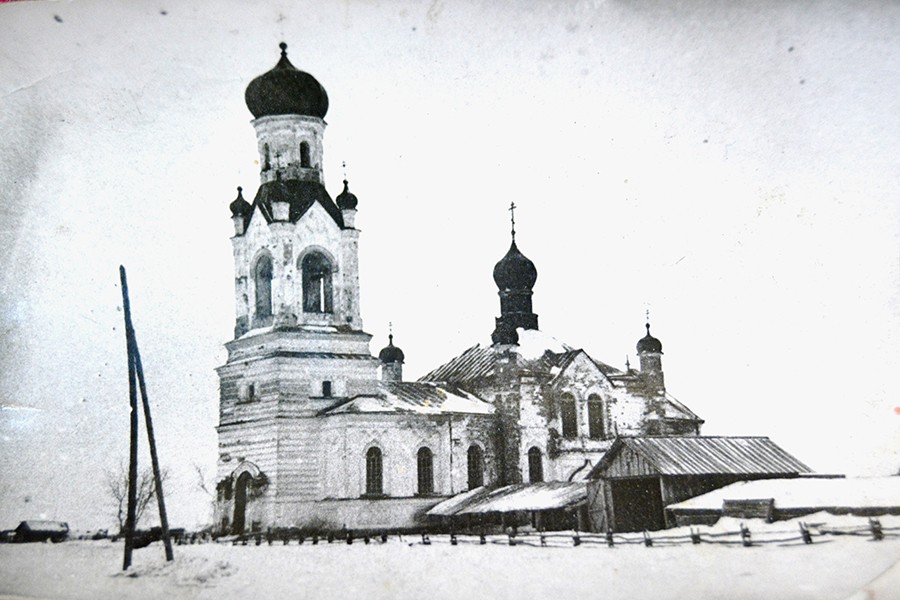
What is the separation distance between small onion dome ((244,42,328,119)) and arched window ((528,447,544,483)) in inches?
92.1

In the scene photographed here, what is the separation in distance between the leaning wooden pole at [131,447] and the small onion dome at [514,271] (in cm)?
193

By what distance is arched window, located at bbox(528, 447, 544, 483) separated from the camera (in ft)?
22.8

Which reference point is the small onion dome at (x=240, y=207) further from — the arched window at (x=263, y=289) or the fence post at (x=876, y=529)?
the fence post at (x=876, y=529)

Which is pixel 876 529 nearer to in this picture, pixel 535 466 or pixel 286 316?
pixel 535 466

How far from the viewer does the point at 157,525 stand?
612 cm

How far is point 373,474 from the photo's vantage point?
708 cm

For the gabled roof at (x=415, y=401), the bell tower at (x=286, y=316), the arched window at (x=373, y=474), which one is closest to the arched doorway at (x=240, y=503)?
the bell tower at (x=286, y=316)

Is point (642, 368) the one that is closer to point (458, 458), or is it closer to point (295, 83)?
point (458, 458)

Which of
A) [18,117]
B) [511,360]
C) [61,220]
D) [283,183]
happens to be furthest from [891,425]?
[18,117]

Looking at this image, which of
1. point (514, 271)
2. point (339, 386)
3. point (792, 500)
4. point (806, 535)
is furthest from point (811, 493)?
point (339, 386)

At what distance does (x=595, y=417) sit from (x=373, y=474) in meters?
1.34

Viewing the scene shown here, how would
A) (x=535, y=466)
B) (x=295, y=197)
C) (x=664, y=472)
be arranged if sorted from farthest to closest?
1. (x=535, y=466)
2. (x=295, y=197)
3. (x=664, y=472)

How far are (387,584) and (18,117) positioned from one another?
10.4 ft

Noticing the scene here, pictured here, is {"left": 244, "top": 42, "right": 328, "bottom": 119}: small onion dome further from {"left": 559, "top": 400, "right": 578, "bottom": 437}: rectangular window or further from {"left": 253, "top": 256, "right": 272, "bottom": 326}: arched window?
{"left": 559, "top": 400, "right": 578, "bottom": 437}: rectangular window
